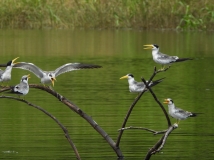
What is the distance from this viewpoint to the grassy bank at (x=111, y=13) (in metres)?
38.2

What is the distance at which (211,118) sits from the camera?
1648cm

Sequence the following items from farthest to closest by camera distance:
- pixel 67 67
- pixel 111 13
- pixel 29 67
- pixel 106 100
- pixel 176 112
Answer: pixel 111 13, pixel 106 100, pixel 176 112, pixel 67 67, pixel 29 67

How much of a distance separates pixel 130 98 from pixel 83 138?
5.26 m

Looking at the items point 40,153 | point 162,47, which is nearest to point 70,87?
point 40,153

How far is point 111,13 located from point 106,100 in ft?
64.8

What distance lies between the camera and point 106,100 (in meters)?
19.1

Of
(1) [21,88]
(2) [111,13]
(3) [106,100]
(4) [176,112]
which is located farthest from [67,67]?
(2) [111,13]

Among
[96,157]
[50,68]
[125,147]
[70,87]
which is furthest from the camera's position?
[50,68]

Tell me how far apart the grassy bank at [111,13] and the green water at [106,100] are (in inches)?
51.0

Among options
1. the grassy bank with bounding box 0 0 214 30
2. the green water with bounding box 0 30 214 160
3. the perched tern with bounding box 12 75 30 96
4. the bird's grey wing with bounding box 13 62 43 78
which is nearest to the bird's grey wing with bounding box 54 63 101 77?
the bird's grey wing with bounding box 13 62 43 78

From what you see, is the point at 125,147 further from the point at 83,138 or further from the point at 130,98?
the point at 130,98

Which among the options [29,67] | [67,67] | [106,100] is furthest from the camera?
[106,100]

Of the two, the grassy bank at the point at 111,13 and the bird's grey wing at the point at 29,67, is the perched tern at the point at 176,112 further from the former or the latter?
the grassy bank at the point at 111,13

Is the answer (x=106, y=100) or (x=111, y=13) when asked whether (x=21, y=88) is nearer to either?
(x=106, y=100)
